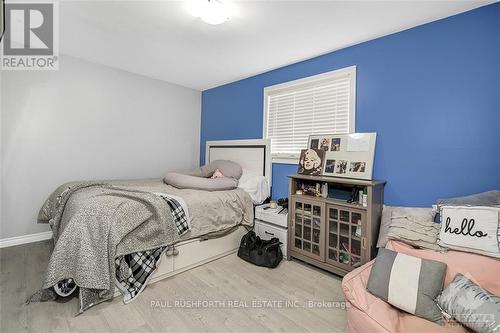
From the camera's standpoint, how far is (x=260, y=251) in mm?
2467

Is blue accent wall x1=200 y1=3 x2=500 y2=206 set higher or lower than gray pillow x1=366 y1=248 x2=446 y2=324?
higher

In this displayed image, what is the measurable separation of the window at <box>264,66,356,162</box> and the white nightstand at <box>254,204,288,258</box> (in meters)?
0.78

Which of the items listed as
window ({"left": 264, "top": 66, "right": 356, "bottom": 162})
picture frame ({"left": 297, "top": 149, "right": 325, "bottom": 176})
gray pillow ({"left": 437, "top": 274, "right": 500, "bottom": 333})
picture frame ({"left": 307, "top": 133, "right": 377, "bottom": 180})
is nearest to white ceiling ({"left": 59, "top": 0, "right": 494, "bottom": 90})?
window ({"left": 264, "top": 66, "right": 356, "bottom": 162})

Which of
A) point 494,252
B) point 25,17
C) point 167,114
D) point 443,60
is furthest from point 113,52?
point 494,252

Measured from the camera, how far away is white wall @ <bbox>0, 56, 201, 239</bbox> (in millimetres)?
2729

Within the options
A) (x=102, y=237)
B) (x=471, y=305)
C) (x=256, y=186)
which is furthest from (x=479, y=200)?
(x=102, y=237)

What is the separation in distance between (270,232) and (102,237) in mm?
1759

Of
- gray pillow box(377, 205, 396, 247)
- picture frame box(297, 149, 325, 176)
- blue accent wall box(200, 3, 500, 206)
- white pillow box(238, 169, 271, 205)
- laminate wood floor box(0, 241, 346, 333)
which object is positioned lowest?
laminate wood floor box(0, 241, 346, 333)

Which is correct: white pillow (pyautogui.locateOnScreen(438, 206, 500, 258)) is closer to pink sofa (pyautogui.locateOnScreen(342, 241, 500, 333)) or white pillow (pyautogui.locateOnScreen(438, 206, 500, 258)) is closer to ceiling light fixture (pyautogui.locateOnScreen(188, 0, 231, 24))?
pink sofa (pyautogui.locateOnScreen(342, 241, 500, 333))

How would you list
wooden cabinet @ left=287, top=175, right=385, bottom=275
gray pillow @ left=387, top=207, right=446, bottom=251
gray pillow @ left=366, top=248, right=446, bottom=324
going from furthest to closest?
wooden cabinet @ left=287, top=175, right=385, bottom=275 → gray pillow @ left=387, top=207, right=446, bottom=251 → gray pillow @ left=366, top=248, right=446, bottom=324

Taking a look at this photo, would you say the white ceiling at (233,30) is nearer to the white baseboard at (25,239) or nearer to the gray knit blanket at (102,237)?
the gray knit blanket at (102,237)

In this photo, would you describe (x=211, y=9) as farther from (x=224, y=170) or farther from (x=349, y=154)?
(x=224, y=170)

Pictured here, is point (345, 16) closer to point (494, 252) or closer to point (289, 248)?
point (494, 252)

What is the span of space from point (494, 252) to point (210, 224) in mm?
2198
